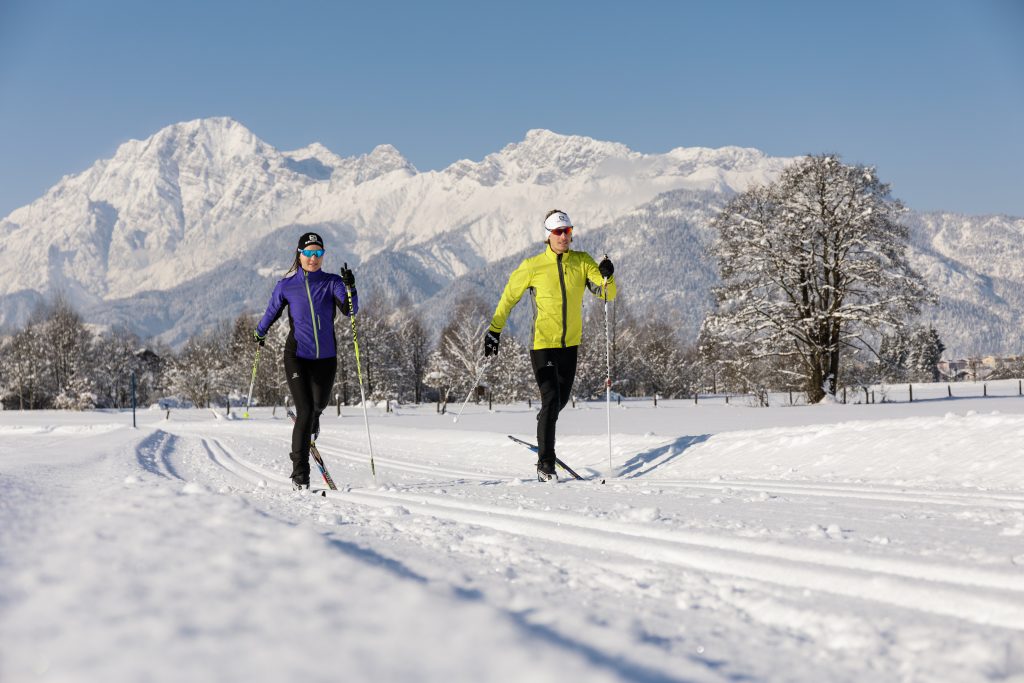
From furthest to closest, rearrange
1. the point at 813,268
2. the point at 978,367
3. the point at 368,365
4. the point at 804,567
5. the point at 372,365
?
the point at 978,367, the point at 372,365, the point at 368,365, the point at 813,268, the point at 804,567

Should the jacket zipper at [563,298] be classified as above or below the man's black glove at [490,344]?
above

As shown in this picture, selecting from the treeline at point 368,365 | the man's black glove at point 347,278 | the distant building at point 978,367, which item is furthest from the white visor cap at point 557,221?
the distant building at point 978,367

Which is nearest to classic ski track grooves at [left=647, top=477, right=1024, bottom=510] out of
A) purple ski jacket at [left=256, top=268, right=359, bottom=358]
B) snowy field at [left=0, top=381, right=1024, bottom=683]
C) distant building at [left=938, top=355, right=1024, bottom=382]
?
snowy field at [left=0, top=381, right=1024, bottom=683]

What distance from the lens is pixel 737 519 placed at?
12.2ft

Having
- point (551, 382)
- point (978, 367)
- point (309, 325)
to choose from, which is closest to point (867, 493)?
point (551, 382)

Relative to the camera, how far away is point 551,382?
7164mm

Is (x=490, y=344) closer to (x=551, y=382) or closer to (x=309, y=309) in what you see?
(x=551, y=382)

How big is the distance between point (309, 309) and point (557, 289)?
238 cm

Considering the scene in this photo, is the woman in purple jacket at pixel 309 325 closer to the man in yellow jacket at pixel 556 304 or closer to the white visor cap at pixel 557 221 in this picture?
the man in yellow jacket at pixel 556 304

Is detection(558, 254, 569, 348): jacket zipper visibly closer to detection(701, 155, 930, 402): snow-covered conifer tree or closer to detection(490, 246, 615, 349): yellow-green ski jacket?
detection(490, 246, 615, 349): yellow-green ski jacket

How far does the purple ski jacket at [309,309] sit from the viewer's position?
265 inches

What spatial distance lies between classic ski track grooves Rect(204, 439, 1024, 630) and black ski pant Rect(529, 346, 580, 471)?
3.09m

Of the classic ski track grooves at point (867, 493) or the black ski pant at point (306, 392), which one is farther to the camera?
the black ski pant at point (306, 392)

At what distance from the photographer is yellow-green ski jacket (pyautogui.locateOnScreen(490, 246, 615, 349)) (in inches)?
283
